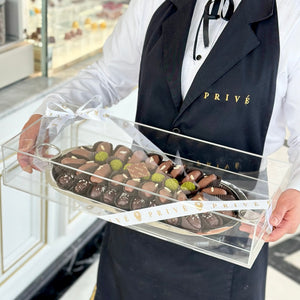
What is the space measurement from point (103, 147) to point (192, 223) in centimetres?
29

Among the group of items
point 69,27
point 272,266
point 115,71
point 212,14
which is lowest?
point 272,266

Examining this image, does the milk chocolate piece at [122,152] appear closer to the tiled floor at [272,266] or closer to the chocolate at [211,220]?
the chocolate at [211,220]

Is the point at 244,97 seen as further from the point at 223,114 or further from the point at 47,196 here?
the point at 47,196

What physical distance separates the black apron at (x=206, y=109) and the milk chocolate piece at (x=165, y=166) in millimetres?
69

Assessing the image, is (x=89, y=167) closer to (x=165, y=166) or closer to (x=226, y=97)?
(x=165, y=166)

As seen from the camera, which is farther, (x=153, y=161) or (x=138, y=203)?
(x=153, y=161)

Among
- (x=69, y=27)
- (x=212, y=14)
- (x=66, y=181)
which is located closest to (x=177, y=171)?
(x=66, y=181)

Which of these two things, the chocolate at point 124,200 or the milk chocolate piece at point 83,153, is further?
the milk chocolate piece at point 83,153

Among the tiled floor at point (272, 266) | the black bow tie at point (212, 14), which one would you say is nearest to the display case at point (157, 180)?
the black bow tie at point (212, 14)

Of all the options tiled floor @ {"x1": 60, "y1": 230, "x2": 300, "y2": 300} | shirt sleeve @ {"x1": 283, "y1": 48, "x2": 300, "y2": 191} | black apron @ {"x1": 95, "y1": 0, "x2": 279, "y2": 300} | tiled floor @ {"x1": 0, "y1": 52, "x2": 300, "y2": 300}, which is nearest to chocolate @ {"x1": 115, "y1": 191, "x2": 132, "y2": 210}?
black apron @ {"x1": 95, "y1": 0, "x2": 279, "y2": 300}

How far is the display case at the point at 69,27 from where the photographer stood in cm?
180

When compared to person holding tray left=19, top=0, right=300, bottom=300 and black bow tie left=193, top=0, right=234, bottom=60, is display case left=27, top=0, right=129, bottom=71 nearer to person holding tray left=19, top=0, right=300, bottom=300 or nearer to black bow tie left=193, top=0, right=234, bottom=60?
person holding tray left=19, top=0, right=300, bottom=300

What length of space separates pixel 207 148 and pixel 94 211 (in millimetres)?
289

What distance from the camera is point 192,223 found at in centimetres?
94
